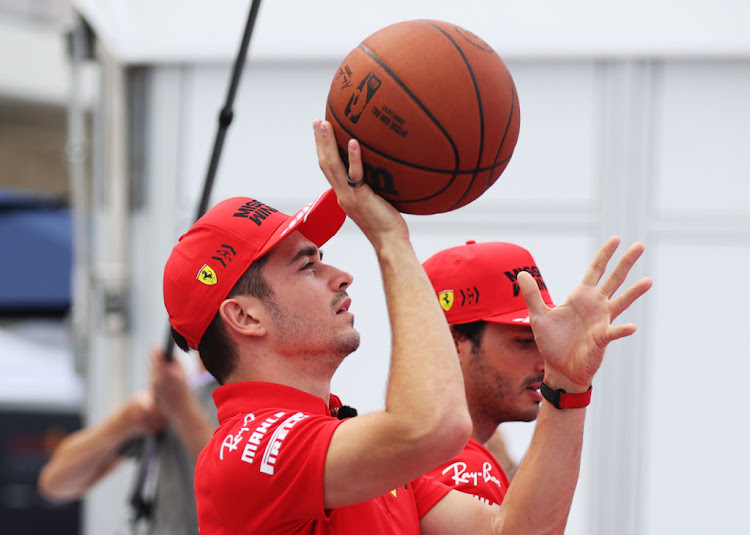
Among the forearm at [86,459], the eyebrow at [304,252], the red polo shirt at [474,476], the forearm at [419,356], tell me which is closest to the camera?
the forearm at [419,356]

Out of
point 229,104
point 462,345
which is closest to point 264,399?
point 462,345

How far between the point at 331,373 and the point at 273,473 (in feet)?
0.99

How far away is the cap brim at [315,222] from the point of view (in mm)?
1605

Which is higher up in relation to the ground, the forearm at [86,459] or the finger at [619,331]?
the finger at [619,331]

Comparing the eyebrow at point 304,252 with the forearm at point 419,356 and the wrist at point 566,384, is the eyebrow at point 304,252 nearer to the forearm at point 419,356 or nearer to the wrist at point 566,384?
the forearm at point 419,356

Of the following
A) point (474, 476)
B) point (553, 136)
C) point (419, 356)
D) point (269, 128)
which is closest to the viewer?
point (419, 356)

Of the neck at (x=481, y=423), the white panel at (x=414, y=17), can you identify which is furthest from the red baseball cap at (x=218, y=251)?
the white panel at (x=414, y=17)

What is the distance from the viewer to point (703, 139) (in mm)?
4094

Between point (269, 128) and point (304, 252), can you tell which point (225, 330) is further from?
point (269, 128)

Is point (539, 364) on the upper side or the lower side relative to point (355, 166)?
lower

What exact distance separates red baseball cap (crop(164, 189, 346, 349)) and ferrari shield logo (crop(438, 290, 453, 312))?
22.0 inches

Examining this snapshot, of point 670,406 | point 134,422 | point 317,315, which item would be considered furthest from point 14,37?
point 317,315

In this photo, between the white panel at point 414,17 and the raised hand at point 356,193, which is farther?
the white panel at point 414,17

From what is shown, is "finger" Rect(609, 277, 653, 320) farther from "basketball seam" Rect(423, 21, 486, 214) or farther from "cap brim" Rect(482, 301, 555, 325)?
"cap brim" Rect(482, 301, 555, 325)
